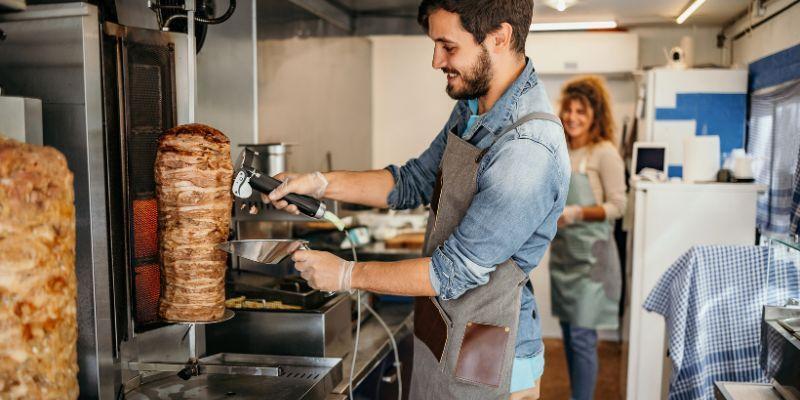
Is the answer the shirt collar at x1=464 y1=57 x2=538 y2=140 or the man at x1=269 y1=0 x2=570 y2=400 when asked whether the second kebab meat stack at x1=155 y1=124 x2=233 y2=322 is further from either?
the shirt collar at x1=464 y1=57 x2=538 y2=140

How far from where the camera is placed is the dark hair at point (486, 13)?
165 centimetres

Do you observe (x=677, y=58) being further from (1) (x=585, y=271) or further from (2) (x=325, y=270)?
(2) (x=325, y=270)

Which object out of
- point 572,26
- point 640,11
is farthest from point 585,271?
point 572,26

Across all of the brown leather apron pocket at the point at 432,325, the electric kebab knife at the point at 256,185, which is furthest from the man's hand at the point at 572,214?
the electric kebab knife at the point at 256,185

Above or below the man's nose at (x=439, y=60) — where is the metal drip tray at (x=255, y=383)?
below

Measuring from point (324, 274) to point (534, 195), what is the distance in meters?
0.53

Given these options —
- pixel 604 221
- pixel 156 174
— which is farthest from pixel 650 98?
pixel 156 174

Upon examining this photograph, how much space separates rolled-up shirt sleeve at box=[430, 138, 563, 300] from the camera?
1.54 meters

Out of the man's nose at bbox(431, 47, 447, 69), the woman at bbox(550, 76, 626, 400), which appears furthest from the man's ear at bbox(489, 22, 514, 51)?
the woman at bbox(550, 76, 626, 400)

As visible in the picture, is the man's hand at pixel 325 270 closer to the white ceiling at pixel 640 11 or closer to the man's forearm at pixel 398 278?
the man's forearm at pixel 398 278

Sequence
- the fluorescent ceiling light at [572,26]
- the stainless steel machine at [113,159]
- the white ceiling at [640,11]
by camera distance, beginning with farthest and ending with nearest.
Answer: the fluorescent ceiling light at [572,26] < the white ceiling at [640,11] < the stainless steel machine at [113,159]

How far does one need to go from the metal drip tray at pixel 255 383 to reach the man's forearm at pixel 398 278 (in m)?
0.32

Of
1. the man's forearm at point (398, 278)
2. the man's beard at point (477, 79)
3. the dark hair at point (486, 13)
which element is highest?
the dark hair at point (486, 13)

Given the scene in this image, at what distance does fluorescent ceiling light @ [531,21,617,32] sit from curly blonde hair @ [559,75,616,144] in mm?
2016
